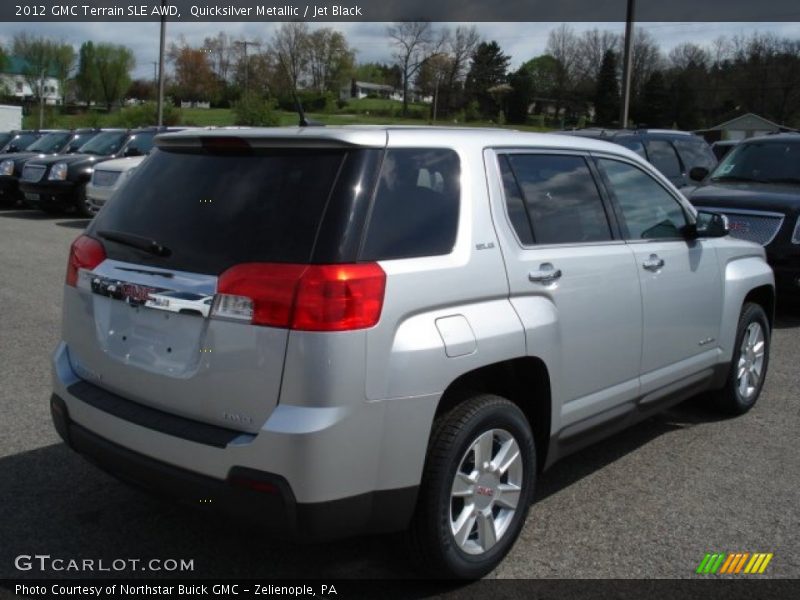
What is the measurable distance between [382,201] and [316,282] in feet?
1.46

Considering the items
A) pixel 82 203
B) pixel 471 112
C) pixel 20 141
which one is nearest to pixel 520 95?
pixel 471 112

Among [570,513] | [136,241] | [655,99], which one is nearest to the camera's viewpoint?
[136,241]

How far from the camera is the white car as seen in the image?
14.7 m

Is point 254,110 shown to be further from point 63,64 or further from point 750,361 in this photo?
point 63,64

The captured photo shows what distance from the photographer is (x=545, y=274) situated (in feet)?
11.7

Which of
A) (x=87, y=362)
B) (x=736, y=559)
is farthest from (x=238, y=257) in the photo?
(x=736, y=559)

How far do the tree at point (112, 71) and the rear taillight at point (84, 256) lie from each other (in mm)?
84460

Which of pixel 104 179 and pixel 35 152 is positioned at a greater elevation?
pixel 35 152

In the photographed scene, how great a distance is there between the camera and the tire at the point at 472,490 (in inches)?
121

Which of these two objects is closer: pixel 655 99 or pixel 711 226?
pixel 711 226

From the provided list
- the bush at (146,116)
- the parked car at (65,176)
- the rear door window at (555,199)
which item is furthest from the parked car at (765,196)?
the bush at (146,116)

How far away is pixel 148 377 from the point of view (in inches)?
123

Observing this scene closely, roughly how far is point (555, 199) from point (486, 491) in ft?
4.68

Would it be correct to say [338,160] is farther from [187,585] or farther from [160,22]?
[160,22]
